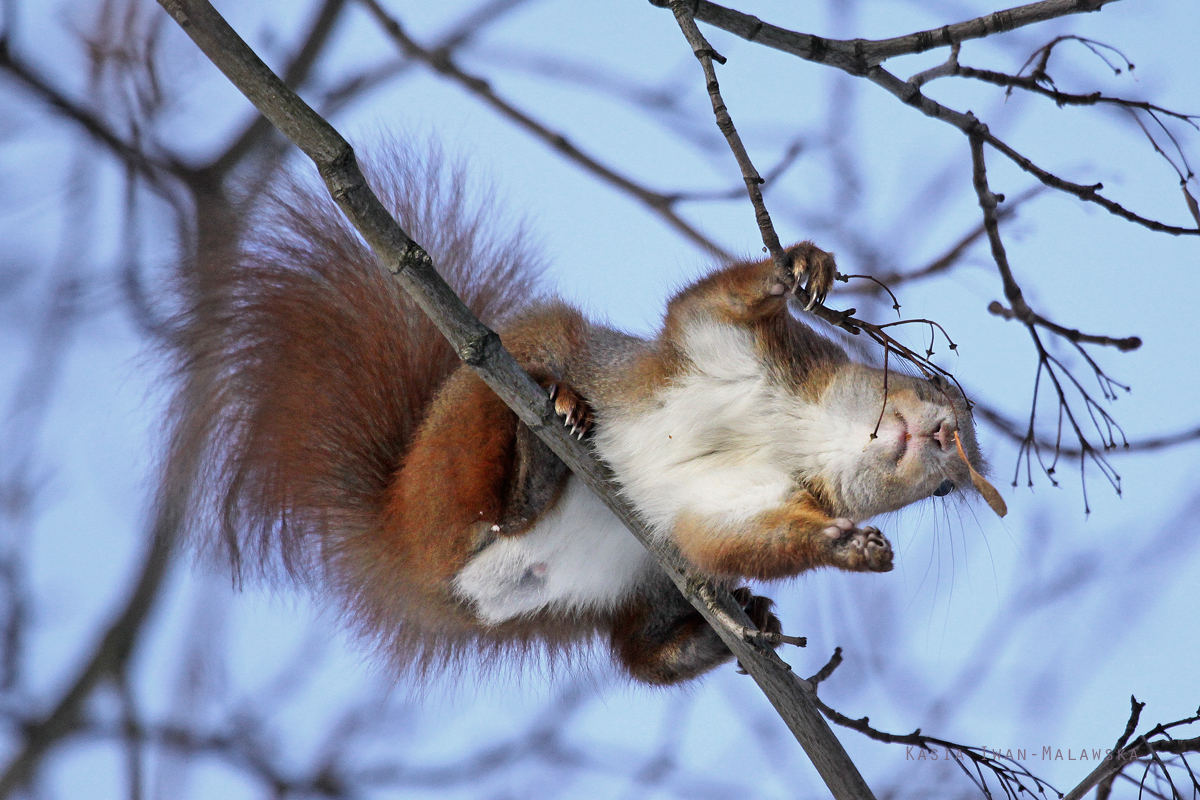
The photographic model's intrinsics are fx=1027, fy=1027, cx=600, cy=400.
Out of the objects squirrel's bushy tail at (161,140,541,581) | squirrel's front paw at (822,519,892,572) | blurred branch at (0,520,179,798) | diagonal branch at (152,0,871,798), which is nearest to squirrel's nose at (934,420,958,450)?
squirrel's front paw at (822,519,892,572)

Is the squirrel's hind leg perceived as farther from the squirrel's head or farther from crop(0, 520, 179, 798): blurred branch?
crop(0, 520, 179, 798): blurred branch

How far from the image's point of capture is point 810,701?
256cm

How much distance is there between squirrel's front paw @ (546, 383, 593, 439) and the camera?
9.78 feet

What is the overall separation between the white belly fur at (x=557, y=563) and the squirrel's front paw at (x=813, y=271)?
962mm

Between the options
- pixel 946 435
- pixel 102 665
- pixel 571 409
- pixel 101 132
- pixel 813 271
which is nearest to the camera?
pixel 813 271

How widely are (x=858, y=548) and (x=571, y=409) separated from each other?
3.14 ft

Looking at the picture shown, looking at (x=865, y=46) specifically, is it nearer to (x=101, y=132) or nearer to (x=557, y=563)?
(x=557, y=563)

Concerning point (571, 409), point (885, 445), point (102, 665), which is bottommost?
point (102, 665)

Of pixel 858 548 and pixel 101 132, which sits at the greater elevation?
pixel 101 132

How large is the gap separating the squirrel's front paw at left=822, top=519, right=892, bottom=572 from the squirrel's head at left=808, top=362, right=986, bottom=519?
39 centimetres

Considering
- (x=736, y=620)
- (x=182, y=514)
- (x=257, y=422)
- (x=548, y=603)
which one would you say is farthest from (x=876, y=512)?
(x=182, y=514)

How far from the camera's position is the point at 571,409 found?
2992mm

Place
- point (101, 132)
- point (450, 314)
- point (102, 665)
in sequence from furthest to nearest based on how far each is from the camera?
point (102, 665), point (101, 132), point (450, 314)

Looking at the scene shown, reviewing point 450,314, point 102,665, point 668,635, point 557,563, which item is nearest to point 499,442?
point 557,563
